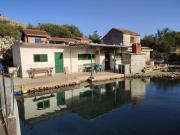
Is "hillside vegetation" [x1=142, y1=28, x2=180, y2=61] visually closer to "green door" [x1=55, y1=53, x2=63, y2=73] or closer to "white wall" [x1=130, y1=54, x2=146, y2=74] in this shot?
"white wall" [x1=130, y1=54, x2=146, y2=74]

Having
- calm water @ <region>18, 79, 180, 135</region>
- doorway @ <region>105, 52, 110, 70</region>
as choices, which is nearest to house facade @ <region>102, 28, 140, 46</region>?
doorway @ <region>105, 52, 110, 70</region>

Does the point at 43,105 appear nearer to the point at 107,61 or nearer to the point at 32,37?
the point at 107,61

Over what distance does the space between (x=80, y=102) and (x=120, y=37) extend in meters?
21.8

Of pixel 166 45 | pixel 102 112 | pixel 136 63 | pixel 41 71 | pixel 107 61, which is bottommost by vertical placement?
pixel 102 112

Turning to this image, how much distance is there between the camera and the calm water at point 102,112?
264 inches

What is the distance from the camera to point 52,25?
45.5m

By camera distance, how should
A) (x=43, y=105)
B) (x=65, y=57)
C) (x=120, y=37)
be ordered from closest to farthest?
(x=43, y=105), (x=65, y=57), (x=120, y=37)

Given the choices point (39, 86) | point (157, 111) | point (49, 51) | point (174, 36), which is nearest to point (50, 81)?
point (39, 86)

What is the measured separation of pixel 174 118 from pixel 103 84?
26.3 ft

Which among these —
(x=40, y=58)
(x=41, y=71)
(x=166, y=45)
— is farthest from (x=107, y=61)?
(x=166, y=45)

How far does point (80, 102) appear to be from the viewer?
10.5 meters

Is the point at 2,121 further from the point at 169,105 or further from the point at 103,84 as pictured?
the point at 103,84

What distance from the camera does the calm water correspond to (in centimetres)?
670

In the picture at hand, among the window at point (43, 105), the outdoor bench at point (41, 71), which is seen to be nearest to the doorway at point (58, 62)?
the outdoor bench at point (41, 71)
